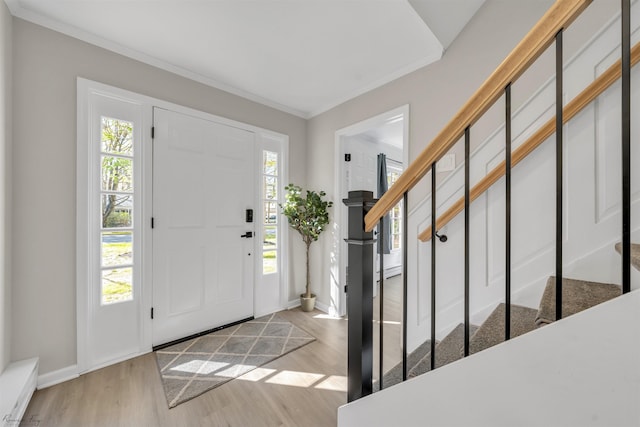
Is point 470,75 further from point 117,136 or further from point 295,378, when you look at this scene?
point 117,136

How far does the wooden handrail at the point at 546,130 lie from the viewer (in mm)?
1210

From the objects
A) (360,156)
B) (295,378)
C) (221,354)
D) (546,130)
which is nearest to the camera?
(546,130)

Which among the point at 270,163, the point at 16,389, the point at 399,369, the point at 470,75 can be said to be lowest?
the point at 16,389

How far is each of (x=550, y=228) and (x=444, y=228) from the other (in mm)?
555

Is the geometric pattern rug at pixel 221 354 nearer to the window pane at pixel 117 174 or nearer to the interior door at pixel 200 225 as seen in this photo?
the interior door at pixel 200 225

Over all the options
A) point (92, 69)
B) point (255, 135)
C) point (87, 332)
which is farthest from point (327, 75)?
point (87, 332)

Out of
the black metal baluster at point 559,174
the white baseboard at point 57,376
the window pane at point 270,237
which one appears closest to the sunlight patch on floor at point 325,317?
the window pane at point 270,237

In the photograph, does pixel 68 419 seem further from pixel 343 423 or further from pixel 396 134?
pixel 396 134

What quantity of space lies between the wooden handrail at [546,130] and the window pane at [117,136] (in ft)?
8.09

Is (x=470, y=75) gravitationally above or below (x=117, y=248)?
above

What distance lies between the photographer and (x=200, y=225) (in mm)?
2473

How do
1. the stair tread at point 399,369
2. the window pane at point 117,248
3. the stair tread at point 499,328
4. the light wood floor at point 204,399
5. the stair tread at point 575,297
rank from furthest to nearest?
1. the window pane at point 117,248
2. the light wood floor at point 204,399
3. the stair tread at point 399,369
4. the stair tread at point 499,328
5. the stair tread at point 575,297

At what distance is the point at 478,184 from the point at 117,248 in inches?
104

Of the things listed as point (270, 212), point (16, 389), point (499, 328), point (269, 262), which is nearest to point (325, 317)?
point (269, 262)
